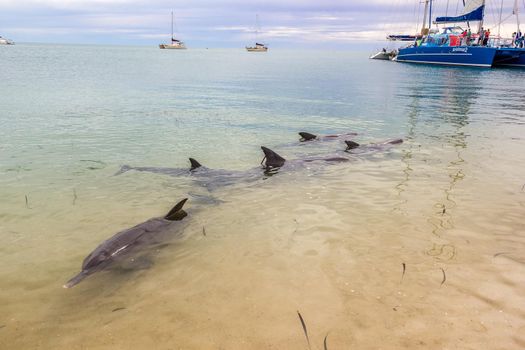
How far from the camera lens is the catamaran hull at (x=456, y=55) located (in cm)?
7288

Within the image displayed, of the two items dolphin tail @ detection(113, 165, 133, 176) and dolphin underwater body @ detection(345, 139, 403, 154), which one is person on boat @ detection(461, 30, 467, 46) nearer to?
dolphin underwater body @ detection(345, 139, 403, 154)

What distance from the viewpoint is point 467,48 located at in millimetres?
75062

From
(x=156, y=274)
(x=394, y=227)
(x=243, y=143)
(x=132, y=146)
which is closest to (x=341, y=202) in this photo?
(x=394, y=227)

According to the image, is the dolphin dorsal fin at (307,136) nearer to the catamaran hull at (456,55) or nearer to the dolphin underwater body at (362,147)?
the dolphin underwater body at (362,147)

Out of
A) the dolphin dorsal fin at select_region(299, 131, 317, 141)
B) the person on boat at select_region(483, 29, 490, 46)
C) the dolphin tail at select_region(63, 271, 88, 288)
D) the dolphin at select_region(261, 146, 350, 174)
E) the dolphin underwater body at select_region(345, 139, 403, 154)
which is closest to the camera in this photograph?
the dolphin tail at select_region(63, 271, 88, 288)

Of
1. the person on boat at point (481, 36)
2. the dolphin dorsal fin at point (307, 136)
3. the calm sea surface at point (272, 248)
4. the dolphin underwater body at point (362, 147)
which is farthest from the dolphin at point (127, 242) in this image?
the person on boat at point (481, 36)

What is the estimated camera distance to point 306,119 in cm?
2286

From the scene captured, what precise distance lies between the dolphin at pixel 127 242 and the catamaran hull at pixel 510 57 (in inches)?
3296

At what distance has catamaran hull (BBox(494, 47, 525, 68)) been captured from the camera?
236ft

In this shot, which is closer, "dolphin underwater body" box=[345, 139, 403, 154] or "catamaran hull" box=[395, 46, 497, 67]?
"dolphin underwater body" box=[345, 139, 403, 154]

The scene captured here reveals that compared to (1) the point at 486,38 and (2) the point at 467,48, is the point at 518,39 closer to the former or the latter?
(1) the point at 486,38

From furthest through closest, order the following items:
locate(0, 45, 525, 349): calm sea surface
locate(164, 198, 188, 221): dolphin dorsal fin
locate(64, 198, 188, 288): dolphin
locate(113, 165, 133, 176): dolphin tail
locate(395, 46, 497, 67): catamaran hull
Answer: locate(395, 46, 497, 67): catamaran hull
locate(113, 165, 133, 176): dolphin tail
locate(164, 198, 188, 221): dolphin dorsal fin
locate(64, 198, 188, 288): dolphin
locate(0, 45, 525, 349): calm sea surface

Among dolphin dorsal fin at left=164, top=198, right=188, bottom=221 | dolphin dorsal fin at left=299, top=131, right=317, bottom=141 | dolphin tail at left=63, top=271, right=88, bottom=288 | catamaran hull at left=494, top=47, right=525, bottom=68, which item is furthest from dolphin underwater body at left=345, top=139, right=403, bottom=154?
catamaran hull at left=494, top=47, right=525, bottom=68

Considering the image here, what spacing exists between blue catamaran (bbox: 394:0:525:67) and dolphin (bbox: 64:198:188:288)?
268 feet
